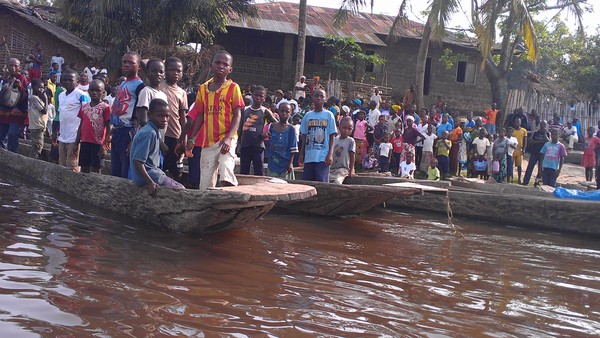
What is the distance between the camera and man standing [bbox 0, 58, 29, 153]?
934 cm

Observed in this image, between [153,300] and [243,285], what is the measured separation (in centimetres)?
68

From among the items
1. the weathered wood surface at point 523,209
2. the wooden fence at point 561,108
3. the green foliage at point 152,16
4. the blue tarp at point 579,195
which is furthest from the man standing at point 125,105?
the wooden fence at point 561,108

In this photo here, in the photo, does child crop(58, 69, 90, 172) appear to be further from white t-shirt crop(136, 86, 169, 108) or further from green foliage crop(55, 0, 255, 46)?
green foliage crop(55, 0, 255, 46)

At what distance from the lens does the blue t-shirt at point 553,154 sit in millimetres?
11047

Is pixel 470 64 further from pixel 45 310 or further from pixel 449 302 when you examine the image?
pixel 45 310

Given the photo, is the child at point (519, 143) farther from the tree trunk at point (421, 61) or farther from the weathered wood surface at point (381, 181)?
the weathered wood surface at point (381, 181)

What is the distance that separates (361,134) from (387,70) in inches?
419

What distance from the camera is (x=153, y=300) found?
342cm

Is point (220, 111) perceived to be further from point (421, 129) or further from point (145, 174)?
point (421, 129)

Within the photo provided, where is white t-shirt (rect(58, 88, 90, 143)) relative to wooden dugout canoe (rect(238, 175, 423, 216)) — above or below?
above

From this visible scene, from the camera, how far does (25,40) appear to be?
727 inches

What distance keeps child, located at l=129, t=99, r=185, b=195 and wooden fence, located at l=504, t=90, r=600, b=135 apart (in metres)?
15.2

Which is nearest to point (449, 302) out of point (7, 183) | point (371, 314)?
point (371, 314)

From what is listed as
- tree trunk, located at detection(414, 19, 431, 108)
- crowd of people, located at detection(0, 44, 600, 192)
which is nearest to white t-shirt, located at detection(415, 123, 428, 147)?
crowd of people, located at detection(0, 44, 600, 192)
